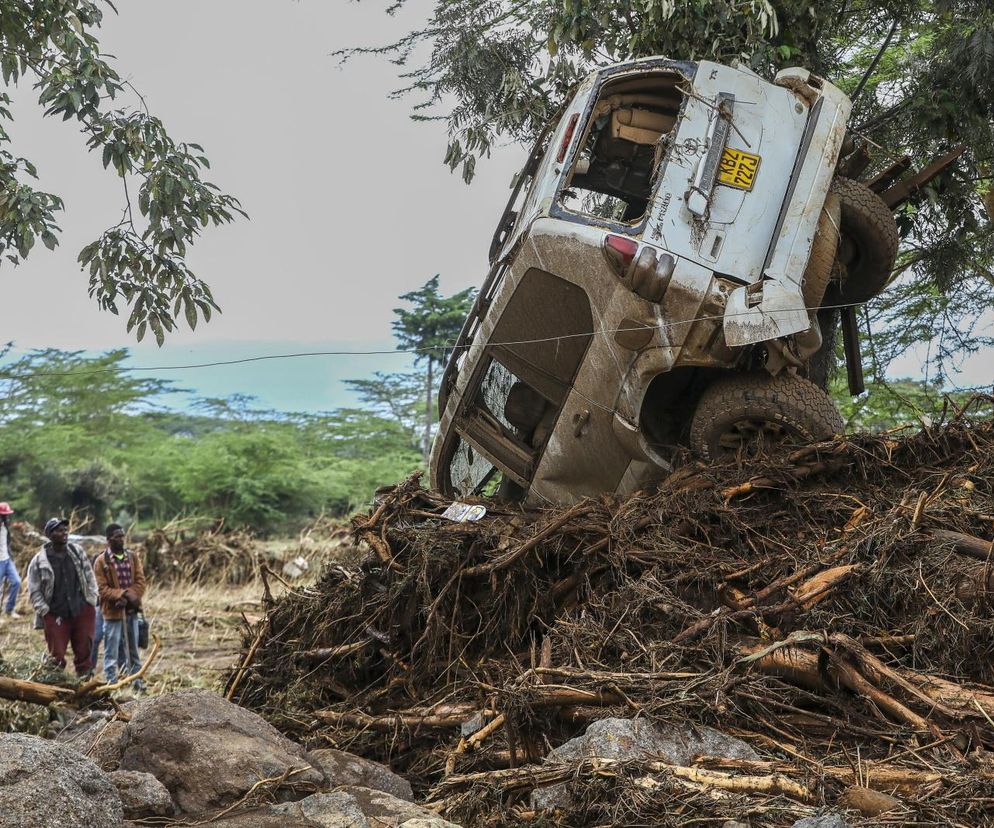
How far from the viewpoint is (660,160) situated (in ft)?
20.2

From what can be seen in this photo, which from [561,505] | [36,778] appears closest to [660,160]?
[561,505]

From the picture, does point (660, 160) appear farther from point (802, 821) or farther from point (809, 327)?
point (802, 821)

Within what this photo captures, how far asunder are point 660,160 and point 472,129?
3957 mm

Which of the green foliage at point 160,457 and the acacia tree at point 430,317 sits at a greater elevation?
the acacia tree at point 430,317

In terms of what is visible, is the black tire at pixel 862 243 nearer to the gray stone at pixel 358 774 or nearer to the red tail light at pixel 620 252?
the red tail light at pixel 620 252

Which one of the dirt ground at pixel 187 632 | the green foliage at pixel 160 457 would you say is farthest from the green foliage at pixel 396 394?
the dirt ground at pixel 187 632

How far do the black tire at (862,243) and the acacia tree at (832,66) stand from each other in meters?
1.67

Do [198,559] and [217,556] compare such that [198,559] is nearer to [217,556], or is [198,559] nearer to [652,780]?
[217,556]

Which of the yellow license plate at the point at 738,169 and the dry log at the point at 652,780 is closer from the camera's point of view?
the dry log at the point at 652,780

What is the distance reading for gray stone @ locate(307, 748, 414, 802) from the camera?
Result: 14.9 ft

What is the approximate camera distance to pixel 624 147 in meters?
7.40

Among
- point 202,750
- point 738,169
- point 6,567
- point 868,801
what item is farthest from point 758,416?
point 6,567

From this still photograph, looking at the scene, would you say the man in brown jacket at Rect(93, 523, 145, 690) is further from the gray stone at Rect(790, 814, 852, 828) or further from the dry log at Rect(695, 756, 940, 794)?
the gray stone at Rect(790, 814, 852, 828)

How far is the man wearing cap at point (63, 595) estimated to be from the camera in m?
8.71
